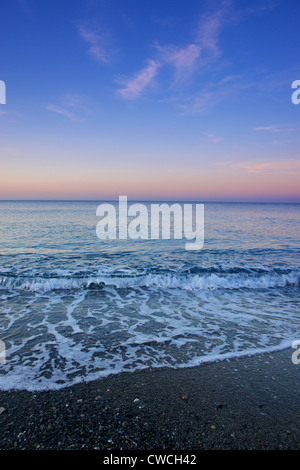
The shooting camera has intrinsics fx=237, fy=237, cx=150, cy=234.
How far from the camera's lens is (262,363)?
15.7 ft

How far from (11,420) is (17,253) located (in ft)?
43.6

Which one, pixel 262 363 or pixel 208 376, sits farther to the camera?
pixel 262 363

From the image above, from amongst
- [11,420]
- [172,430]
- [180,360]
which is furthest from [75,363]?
[172,430]

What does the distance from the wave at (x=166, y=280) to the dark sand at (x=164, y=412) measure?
6.12 meters

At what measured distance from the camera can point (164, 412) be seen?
3.40 metres

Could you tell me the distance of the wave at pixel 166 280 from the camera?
9.98 meters

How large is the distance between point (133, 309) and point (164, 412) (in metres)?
4.58
